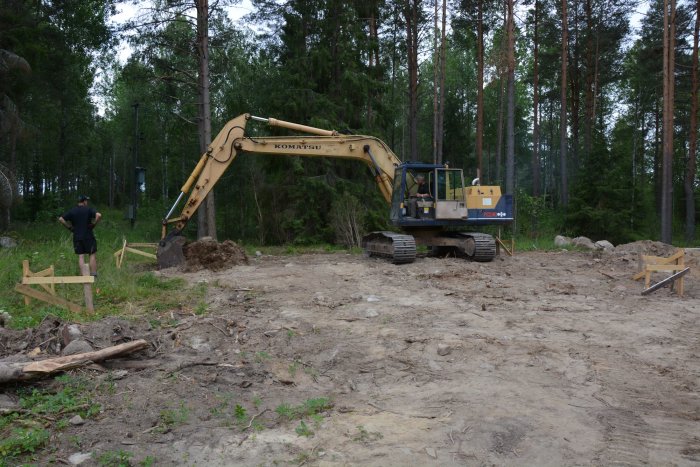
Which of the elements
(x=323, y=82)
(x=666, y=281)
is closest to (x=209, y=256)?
(x=666, y=281)

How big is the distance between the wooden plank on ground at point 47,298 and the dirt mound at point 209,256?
4.76 metres

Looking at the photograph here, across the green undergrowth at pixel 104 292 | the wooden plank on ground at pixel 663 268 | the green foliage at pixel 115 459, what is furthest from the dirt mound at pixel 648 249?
the green foliage at pixel 115 459

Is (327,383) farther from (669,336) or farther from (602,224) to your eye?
(602,224)

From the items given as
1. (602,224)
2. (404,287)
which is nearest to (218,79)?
(404,287)

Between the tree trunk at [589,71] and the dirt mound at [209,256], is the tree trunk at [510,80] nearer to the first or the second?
the tree trunk at [589,71]

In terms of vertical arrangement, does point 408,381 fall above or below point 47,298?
below

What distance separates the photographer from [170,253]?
13.5 m

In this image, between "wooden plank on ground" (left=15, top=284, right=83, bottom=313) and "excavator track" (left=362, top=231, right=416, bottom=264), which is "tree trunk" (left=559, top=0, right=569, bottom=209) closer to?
"excavator track" (left=362, top=231, right=416, bottom=264)

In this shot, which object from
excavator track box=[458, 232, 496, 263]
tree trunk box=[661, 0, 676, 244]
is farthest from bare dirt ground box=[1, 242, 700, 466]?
tree trunk box=[661, 0, 676, 244]

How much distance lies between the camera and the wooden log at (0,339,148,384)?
503cm

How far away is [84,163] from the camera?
46750mm

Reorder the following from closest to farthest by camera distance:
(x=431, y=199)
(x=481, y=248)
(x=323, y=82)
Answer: (x=481, y=248) → (x=431, y=199) → (x=323, y=82)

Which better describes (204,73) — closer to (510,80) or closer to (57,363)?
(510,80)

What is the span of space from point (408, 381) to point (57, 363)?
354cm
